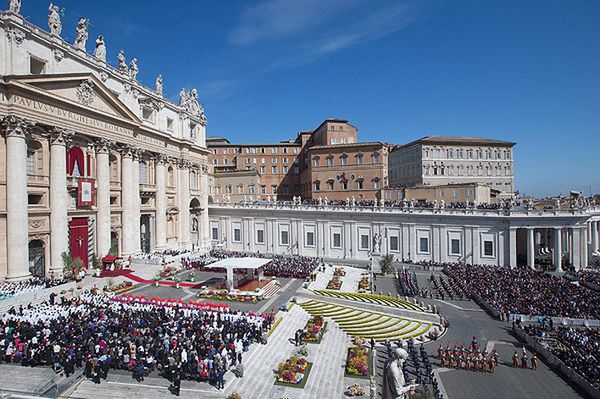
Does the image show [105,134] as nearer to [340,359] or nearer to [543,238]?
[340,359]

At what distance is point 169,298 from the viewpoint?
2730 cm

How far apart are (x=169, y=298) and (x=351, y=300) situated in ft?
45.4

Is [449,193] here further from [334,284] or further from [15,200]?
[15,200]

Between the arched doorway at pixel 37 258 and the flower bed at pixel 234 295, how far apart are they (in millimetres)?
13642

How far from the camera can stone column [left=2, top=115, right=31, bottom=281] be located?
26109 mm

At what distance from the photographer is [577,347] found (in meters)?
19.3

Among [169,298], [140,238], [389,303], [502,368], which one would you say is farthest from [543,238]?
[140,238]

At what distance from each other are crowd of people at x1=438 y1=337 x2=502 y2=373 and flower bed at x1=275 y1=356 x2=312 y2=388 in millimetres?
7233

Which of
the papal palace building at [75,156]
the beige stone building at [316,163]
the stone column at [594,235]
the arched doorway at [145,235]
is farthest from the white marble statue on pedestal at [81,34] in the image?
the stone column at [594,235]

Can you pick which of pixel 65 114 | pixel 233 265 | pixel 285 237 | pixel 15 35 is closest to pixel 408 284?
pixel 233 265

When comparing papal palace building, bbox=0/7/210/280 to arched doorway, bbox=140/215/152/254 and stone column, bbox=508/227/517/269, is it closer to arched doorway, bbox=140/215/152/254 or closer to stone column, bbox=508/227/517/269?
arched doorway, bbox=140/215/152/254

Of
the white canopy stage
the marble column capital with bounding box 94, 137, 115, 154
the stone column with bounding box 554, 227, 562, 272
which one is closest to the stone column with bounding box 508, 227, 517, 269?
the stone column with bounding box 554, 227, 562, 272

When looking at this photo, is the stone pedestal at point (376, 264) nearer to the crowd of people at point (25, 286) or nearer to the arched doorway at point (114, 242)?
the arched doorway at point (114, 242)

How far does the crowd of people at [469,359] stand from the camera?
18.3 m
